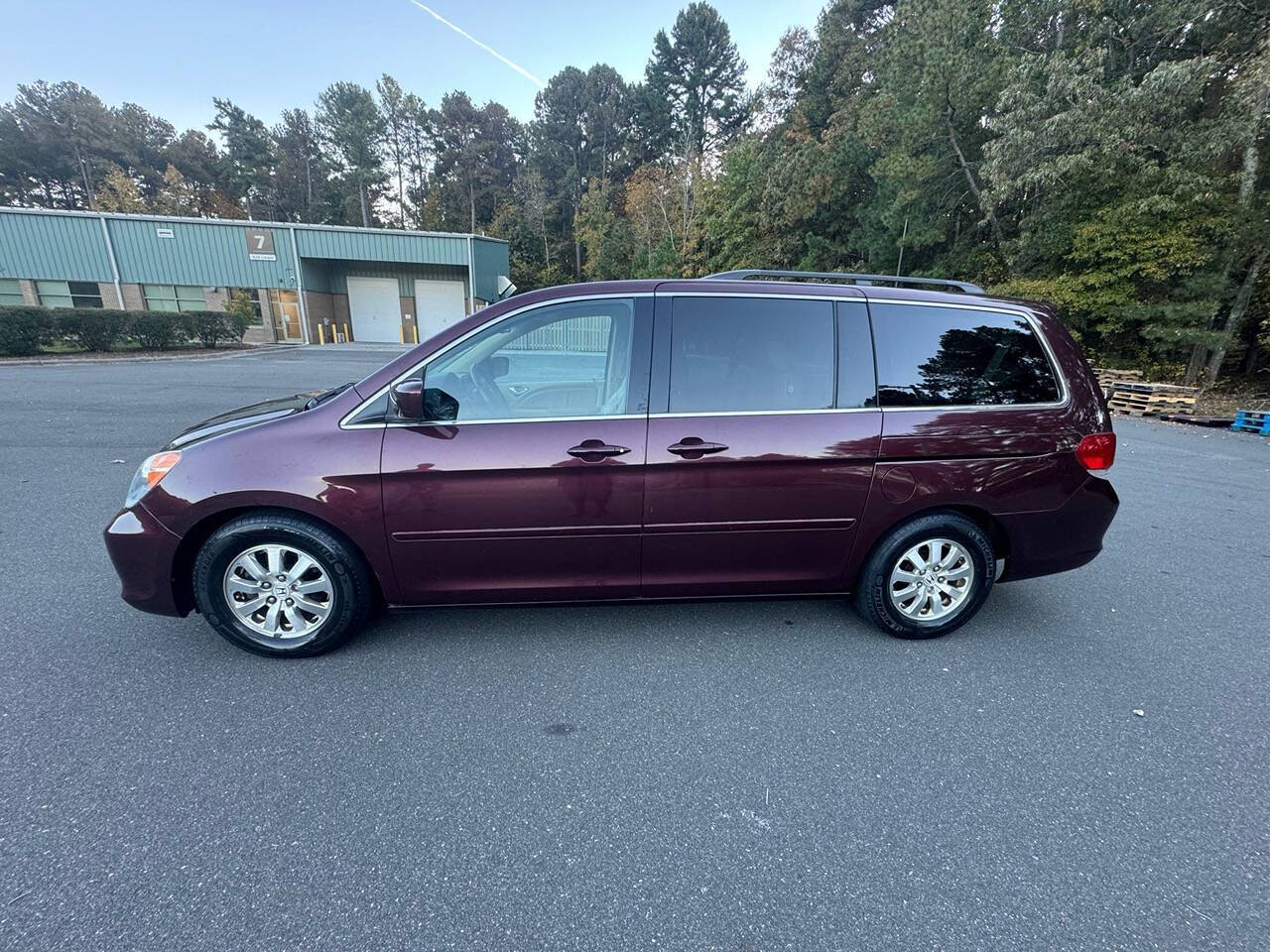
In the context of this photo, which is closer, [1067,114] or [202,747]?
[202,747]

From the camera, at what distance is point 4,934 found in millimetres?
1546

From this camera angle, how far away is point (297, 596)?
2.79 meters

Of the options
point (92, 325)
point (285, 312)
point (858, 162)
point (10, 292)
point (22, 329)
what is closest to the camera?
point (22, 329)

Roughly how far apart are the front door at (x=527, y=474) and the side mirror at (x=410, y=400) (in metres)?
0.09

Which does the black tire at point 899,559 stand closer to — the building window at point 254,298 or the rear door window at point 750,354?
the rear door window at point 750,354

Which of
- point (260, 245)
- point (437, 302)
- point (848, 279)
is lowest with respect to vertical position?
point (848, 279)

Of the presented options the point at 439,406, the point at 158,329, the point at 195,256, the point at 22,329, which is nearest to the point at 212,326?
the point at 158,329

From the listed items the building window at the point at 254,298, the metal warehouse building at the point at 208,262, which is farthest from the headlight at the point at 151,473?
the building window at the point at 254,298

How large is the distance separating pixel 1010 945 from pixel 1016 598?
2558mm

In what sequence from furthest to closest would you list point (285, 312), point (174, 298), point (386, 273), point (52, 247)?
point (386, 273), point (285, 312), point (174, 298), point (52, 247)

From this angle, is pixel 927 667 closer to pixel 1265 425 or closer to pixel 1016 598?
pixel 1016 598

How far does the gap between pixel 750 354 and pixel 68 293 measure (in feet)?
120

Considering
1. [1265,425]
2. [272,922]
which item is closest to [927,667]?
[272,922]

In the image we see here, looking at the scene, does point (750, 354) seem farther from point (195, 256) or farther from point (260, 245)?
point (195, 256)
